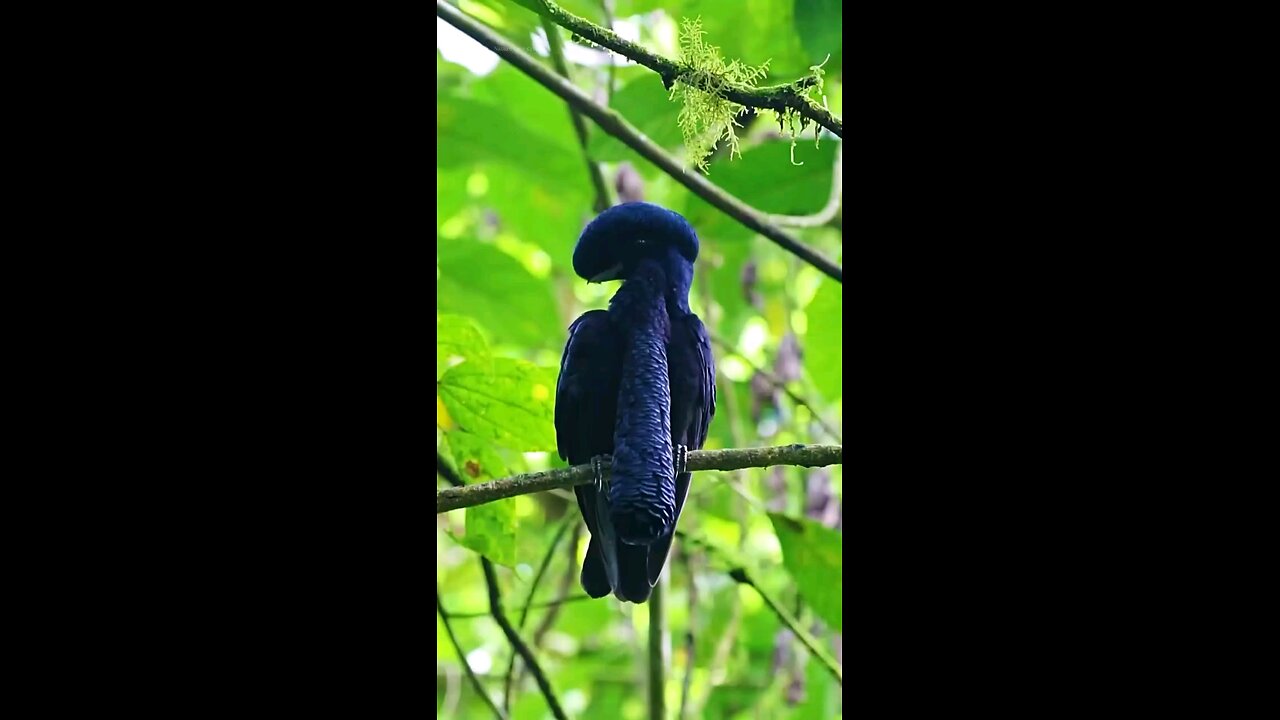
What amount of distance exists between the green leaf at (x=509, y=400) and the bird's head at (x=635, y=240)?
0.17 m

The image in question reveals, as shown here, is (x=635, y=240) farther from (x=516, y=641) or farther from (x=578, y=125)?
(x=516, y=641)

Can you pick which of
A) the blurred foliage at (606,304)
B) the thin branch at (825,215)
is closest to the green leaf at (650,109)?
the blurred foliage at (606,304)

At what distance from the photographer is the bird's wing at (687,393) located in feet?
4.42

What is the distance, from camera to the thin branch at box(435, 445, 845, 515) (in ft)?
4.06

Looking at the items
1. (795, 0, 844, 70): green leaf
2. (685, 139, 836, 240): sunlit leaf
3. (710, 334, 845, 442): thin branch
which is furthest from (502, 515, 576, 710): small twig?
(795, 0, 844, 70): green leaf

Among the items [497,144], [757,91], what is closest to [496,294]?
[497,144]

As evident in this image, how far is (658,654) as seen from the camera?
4.84 ft

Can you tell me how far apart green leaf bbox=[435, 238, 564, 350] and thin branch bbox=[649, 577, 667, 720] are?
474mm

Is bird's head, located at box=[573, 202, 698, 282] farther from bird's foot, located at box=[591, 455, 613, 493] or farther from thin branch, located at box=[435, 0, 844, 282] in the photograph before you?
bird's foot, located at box=[591, 455, 613, 493]

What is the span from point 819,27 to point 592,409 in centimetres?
61
